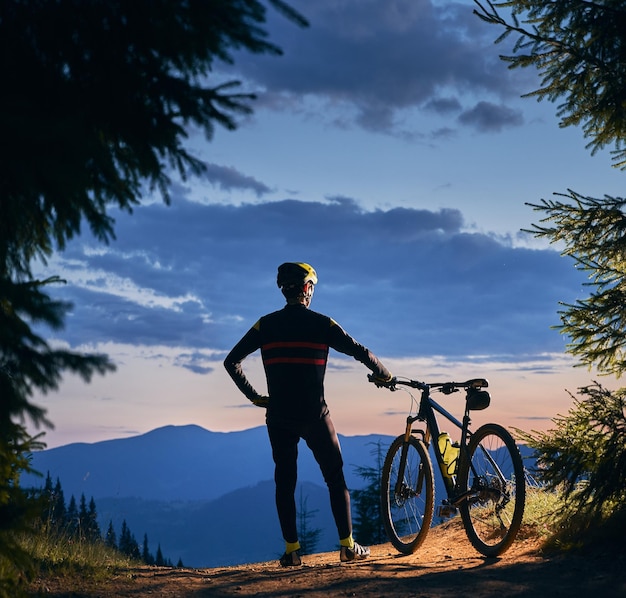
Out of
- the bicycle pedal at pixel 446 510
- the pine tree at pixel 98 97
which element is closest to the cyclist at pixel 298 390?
the bicycle pedal at pixel 446 510

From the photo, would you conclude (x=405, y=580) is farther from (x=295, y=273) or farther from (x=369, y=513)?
(x=369, y=513)

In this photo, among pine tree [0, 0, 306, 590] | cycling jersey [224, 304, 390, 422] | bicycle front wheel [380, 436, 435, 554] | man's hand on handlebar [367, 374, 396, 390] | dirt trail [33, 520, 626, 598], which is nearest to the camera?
pine tree [0, 0, 306, 590]

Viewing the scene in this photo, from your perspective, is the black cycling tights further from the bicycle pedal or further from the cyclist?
the bicycle pedal

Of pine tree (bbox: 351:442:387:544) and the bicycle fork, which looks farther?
pine tree (bbox: 351:442:387:544)

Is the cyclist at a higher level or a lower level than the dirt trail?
higher

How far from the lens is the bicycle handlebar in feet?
25.5

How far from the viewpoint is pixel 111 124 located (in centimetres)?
416

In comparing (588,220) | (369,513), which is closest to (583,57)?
(588,220)

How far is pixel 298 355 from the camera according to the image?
790 cm

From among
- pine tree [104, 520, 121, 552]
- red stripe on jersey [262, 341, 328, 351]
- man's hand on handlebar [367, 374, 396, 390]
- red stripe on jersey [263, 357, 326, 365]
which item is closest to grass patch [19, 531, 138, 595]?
pine tree [104, 520, 121, 552]

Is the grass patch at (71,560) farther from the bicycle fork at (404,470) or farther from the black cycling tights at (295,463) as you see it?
the bicycle fork at (404,470)

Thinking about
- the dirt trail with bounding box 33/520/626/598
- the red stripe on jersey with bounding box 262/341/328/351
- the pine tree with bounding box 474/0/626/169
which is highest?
the pine tree with bounding box 474/0/626/169

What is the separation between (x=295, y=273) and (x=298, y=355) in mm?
879

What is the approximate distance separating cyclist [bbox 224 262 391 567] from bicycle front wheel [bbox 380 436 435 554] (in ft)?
2.20
